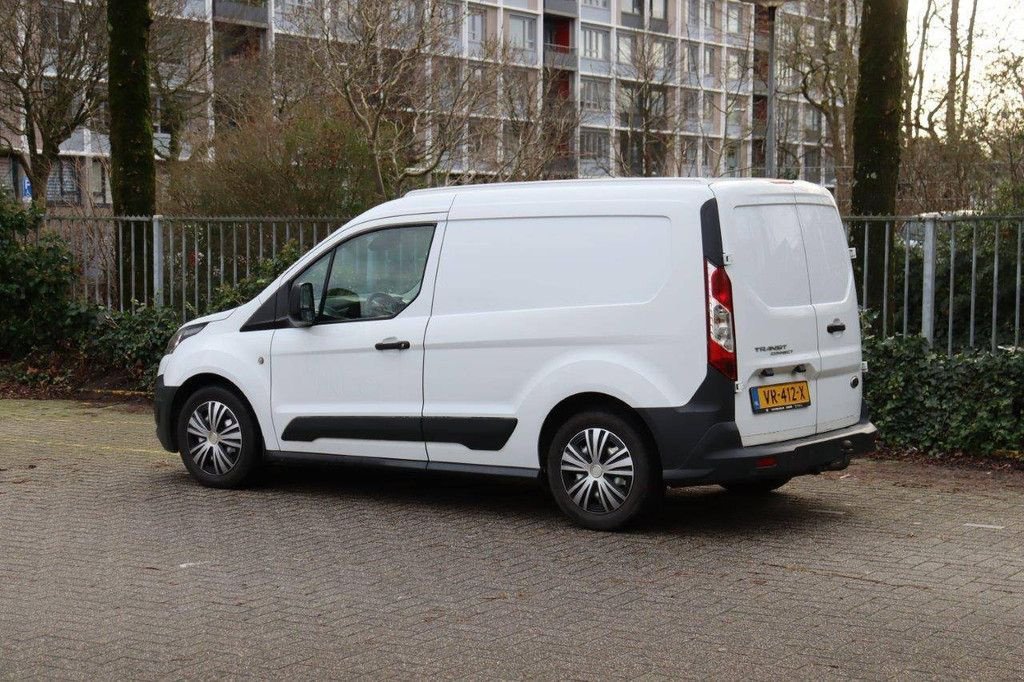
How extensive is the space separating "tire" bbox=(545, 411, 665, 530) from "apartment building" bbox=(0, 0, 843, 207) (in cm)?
3401

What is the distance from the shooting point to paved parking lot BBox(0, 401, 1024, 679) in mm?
5574

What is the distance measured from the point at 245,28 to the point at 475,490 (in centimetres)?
4556

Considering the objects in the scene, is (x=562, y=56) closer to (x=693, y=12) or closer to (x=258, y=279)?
(x=693, y=12)

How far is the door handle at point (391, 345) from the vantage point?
877 centimetres

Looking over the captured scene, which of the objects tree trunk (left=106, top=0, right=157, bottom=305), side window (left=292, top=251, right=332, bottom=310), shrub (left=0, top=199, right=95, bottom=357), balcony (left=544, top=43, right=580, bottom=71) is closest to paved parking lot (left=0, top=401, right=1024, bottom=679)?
side window (left=292, top=251, right=332, bottom=310)

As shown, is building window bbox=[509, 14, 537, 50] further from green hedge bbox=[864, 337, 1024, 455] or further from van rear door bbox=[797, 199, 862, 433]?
van rear door bbox=[797, 199, 862, 433]

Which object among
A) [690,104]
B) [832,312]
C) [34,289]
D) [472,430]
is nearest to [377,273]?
[472,430]

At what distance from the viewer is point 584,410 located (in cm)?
816

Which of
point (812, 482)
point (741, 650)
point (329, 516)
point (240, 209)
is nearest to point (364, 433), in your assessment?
point (329, 516)


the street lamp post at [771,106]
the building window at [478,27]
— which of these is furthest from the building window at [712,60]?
the street lamp post at [771,106]

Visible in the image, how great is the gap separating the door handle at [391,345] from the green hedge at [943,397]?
442cm

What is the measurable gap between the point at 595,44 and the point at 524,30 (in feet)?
24.4

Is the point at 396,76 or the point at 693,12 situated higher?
the point at 693,12

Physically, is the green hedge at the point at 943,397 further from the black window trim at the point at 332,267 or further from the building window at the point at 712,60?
the building window at the point at 712,60
